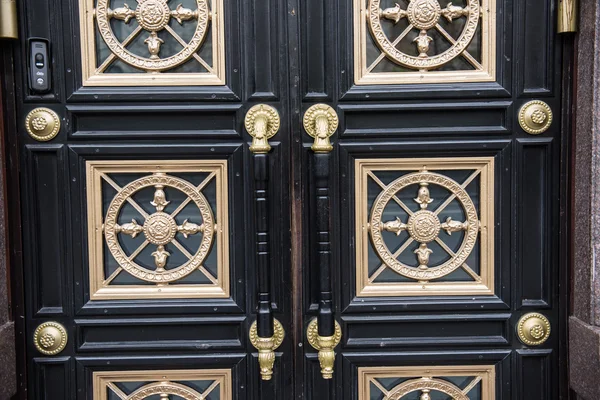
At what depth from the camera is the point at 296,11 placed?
5.42ft

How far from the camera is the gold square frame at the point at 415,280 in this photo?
1677 mm

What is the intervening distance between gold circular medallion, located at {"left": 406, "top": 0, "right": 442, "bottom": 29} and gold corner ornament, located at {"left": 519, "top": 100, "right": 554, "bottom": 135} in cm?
37

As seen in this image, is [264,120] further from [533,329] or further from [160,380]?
[533,329]

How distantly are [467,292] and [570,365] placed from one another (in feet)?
1.17

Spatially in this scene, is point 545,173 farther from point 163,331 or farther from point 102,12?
point 102,12

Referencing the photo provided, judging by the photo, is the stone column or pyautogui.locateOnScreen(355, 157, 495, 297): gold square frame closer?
the stone column

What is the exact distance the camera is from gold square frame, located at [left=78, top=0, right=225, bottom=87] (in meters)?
1.65

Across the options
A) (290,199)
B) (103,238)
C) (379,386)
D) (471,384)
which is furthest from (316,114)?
(471,384)

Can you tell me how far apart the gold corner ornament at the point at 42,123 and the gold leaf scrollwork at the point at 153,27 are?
0.26 metres

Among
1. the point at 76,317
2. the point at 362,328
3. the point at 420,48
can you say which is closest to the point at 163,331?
the point at 76,317

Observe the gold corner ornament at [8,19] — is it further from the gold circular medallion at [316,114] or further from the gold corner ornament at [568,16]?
the gold corner ornament at [568,16]

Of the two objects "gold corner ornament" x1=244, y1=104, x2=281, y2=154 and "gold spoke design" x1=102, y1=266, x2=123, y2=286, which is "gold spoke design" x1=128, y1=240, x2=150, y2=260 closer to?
"gold spoke design" x1=102, y1=266, x2=123, y2=286

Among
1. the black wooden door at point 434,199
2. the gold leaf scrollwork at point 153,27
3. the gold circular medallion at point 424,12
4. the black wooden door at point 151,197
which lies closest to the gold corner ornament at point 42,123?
the black wooden door at point 151,197

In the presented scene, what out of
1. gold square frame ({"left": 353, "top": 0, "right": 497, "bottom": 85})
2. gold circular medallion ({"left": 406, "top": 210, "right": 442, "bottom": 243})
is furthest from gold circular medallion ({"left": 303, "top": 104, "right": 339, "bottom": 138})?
gold circular medallion ({"left": 406, "top": 210, "right": 442, "bottom": 243})
